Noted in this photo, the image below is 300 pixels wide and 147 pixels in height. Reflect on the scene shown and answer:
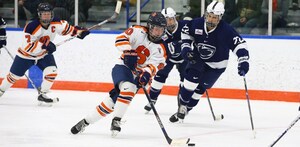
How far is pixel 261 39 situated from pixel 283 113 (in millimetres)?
1307

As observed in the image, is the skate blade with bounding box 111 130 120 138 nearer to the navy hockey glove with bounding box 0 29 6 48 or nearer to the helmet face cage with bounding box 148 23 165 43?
the helmet face cage with bounding box 148 23 165 43

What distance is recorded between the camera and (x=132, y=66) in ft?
18.7

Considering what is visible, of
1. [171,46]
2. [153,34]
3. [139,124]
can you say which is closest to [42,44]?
[171,46]

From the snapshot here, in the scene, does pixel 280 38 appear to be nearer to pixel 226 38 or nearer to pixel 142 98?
pixel 142 98

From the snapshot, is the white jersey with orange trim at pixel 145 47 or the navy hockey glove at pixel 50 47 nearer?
the white jersey with orange trim at pixel 145 47

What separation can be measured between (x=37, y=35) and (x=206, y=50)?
2015 millimetres

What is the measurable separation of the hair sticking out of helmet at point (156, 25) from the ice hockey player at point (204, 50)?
669 mm

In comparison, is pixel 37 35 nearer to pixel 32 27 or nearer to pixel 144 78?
pixel 32 27

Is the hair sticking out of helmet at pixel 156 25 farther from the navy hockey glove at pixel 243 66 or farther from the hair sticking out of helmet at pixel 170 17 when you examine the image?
the hair sticking out of helmet at pixel 170 17

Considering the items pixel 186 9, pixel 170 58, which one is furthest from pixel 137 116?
pixel 186 9

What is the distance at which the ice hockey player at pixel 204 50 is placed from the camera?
257 inches

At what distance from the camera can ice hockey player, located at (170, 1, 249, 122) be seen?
21.4ft

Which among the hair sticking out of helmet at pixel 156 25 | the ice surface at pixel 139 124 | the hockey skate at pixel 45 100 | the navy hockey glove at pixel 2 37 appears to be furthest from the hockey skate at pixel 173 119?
the navy hockey glove at pixel 2 37

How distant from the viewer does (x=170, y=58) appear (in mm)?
7320
